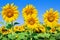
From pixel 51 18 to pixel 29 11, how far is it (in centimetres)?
47

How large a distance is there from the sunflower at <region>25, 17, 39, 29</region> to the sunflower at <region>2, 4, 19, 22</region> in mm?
273

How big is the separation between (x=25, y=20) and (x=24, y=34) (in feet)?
2.01

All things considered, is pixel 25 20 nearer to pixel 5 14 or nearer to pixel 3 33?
pixel 5 14

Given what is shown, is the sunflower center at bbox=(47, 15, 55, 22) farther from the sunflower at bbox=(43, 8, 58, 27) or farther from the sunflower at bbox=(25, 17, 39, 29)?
the sunflower at bbox=(25, 17, 39, 29)

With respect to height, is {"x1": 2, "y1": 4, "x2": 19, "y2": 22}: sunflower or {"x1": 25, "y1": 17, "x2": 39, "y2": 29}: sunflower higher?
{"x1": 2, "y1": 4, "x2": 19, "y2": 22}: sunflower

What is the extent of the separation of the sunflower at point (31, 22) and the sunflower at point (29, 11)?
0.09 m

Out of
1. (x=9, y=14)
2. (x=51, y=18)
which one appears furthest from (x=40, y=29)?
(x=9, y=14)

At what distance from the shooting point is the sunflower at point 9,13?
6.27m

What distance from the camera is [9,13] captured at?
6.32 m

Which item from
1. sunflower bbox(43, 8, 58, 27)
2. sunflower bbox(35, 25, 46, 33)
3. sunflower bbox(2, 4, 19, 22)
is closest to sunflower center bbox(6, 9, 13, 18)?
sunflower bbox(2, 4, 19, 22)

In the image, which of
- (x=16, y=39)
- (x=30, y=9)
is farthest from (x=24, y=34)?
(x=30, y=9)

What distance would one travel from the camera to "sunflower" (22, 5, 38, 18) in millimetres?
6196

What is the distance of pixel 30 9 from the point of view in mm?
6352

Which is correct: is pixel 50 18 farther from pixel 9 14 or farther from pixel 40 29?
pixel 40 29
